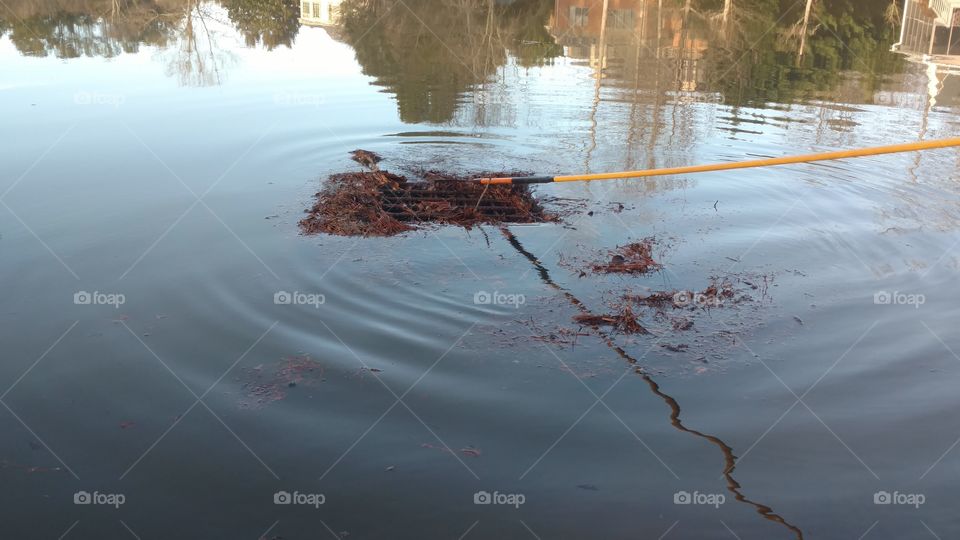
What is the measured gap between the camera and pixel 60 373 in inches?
231

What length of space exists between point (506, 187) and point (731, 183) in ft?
10.6

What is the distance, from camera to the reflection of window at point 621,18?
29.5 m

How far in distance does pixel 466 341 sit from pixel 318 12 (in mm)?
30525

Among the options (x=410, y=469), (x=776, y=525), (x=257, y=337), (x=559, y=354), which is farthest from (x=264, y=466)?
(x=776, y=525)

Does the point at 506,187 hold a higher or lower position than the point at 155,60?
lower

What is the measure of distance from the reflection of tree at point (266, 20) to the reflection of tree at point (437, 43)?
79.3 inches

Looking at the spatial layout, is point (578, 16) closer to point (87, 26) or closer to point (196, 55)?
point (196, 55)

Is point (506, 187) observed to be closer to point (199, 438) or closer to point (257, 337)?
point (257, 337)

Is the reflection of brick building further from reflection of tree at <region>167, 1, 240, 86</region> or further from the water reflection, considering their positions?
reflection of tree at <region>167, 1, 240, 86</region>

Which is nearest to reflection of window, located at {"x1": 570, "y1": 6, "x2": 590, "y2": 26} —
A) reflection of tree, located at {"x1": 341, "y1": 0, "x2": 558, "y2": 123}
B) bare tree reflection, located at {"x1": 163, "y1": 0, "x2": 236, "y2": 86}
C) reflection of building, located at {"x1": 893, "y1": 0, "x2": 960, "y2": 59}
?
reflection of tree, located at {"x1": 341, "y1": 0, "x2": 558, "y2": 123}

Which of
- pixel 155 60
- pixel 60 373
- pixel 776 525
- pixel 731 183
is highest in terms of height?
pixel 155 60

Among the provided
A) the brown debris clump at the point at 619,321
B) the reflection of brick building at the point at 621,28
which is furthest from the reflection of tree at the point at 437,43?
the brown debris clump at the point at 619,321

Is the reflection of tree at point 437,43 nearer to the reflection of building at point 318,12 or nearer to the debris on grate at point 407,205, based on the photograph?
the reflection of building at point 318,12

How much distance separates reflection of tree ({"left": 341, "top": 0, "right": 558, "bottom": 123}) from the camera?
16.3 metres
